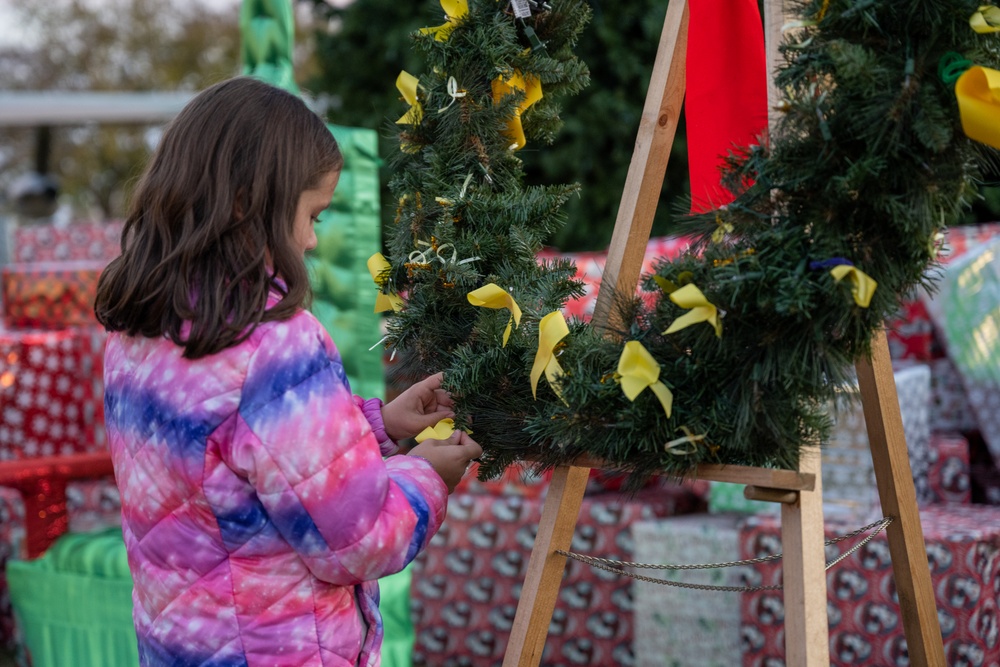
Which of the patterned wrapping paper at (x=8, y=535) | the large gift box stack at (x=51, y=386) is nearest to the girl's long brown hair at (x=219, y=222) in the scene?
the large gift box stack at (x=51, y=386)

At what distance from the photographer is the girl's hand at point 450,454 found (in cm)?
123

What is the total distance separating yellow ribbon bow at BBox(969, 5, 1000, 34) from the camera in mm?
1014

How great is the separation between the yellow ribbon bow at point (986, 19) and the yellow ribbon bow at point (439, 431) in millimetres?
763

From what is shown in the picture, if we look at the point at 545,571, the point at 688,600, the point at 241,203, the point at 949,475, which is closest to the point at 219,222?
the point at 241,203

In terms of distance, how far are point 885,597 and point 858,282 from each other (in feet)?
4.31

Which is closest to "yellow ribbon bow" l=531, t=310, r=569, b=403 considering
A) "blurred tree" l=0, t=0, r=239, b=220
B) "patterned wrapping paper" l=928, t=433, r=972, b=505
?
"patterned wrapping paper" l=928, t=433, r=972, b=505

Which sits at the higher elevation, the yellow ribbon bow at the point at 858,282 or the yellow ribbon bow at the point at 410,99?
the yellow ribbon bow at the point at 410,99

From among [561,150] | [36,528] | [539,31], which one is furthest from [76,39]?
[539,31]

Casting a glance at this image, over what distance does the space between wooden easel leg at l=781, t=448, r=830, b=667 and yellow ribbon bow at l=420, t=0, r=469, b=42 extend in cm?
79

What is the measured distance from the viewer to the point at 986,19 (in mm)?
1037

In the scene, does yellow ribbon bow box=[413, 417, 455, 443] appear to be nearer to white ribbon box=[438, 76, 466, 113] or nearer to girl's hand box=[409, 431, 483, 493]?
girl's hand box=[409, 431, 483, 493]

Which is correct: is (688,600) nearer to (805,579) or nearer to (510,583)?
(510,583)

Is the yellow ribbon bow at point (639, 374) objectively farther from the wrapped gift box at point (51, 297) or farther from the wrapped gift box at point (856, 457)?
the wrapped gift box at point (51, 297)

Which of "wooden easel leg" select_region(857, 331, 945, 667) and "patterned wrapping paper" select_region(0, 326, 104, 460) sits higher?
"patterned wrapping paper" select_region(0, 326, 104, 460)
